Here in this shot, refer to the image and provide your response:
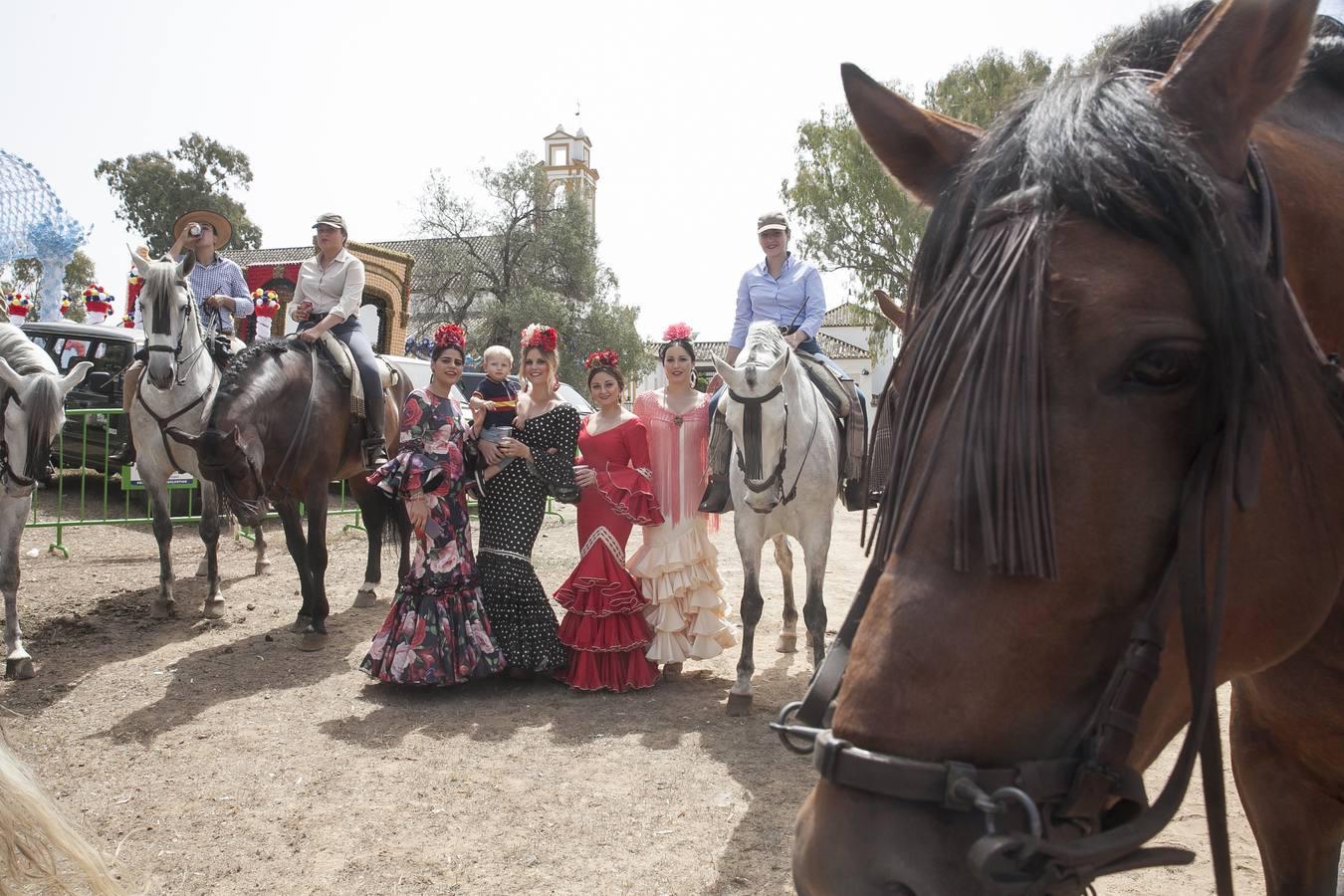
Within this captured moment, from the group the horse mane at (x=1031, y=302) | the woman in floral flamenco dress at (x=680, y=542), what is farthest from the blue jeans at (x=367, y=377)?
the horse mane at (x=1031, y=302)

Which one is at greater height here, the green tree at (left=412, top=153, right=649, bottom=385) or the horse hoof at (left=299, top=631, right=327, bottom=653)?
the green tree at (left=412, top=153, right=649, bottom=385)

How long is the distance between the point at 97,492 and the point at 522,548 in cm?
834

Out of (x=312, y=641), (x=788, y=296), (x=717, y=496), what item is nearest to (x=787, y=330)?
(x=788, y=296)

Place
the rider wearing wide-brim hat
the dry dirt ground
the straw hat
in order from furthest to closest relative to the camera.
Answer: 1. the straw hat
2. the rider wearing wide-brim hat
3. the dry dirt ground

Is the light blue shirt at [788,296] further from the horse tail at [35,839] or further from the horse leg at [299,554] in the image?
the horse tail at [35,839]

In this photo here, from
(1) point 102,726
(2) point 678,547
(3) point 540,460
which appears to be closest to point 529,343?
(3) point 540,460

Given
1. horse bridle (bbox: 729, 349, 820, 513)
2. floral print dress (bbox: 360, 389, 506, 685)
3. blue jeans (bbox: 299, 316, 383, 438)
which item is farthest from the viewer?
blue jeans (bbox: 299, 316, 383, 438)

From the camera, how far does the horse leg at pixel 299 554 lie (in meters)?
6.25

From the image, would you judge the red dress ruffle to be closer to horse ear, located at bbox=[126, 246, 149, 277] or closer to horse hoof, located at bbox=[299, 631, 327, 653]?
horse hoof, located at bbox=[299, 631, 327, 653]

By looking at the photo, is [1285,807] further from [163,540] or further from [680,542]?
[163,540]

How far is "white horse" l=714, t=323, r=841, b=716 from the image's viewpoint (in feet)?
16.0

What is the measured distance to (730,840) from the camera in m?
3.49

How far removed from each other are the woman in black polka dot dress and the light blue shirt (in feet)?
5.01

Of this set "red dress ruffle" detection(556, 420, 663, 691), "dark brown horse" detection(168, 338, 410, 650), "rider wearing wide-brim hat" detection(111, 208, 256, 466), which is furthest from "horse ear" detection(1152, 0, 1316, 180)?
"rider wearing wide-brim hat" detection(111, 208, 256, 466)
